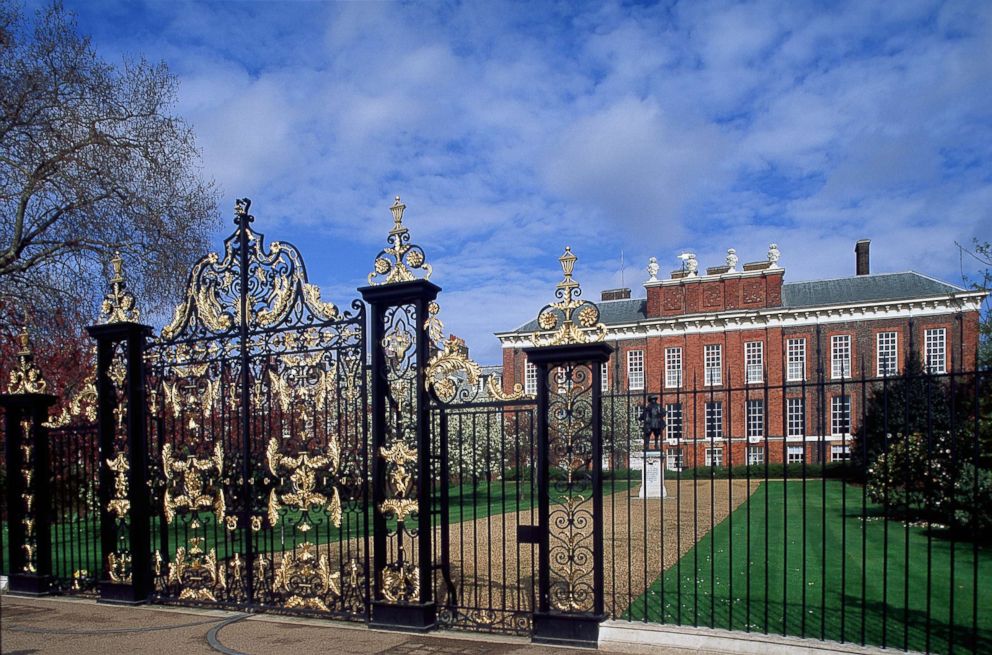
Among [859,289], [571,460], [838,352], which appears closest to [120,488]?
[571,460]

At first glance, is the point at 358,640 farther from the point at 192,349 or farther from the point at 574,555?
the point at 192,349

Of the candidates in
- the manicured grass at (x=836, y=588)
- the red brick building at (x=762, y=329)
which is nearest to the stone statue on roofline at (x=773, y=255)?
the red brick building at (x=762, y=329)

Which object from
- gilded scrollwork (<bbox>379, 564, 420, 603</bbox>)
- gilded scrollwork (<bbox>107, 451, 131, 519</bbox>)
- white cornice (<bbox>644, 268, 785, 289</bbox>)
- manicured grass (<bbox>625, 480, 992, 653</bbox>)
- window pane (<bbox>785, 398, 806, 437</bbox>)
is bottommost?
window pane (<bbox>785, 398, 806, 437</bbox>)

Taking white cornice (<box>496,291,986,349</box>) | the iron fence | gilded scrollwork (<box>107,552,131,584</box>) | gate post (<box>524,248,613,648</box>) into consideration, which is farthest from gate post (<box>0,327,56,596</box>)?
white cornice (<box>496,291,986,349</box>)

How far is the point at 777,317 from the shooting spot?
117 feet

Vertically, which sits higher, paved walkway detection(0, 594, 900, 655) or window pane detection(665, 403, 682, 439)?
window pane detection(665, 403, 682, 439)

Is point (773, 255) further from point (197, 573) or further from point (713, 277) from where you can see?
point (197, 573)

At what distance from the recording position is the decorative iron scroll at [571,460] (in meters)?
6.59

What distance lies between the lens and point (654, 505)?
20844 mm

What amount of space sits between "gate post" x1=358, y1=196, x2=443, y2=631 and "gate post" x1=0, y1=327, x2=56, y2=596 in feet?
16.2

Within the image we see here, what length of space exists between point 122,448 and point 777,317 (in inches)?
1258

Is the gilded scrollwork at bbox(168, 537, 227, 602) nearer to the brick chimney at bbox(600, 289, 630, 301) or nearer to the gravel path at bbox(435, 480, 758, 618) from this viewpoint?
the gravel path at bbox(435, 480, 758, 618)

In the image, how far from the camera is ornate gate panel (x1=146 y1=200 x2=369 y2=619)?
7.72 meters

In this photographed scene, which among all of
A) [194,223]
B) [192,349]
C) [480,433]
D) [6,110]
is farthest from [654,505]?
[6,110]
